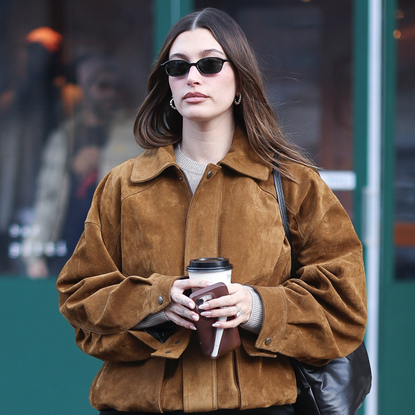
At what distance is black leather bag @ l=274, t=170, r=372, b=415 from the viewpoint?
1.91 m

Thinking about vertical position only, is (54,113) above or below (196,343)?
above

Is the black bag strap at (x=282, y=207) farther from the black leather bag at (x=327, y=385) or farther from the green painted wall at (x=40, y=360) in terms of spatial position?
the green painted wall at (x=40, y=360)

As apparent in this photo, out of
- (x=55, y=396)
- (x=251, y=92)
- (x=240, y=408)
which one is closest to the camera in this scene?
(x=240, y=408)

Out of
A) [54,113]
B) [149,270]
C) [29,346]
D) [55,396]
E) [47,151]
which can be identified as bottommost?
[55,396]

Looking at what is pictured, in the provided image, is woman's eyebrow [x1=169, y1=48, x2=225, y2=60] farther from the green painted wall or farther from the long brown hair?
the green painted wall

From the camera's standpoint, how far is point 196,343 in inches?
72.5

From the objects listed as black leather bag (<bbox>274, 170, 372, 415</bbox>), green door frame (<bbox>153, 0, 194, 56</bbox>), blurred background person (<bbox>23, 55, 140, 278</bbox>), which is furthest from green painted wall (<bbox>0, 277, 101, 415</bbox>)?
black leather bag (<bbox>274, 170, 372, 415</bbox>)

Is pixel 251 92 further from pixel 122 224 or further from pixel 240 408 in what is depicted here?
pixel 240 408

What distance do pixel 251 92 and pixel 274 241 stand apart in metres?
0.49

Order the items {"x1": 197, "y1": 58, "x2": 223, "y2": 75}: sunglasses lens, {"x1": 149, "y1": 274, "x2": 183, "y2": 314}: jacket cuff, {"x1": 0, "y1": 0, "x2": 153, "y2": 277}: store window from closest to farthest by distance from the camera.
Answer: {"x1": 149, "y1": 274, "x2": 183, "y2": 314}: jacket cuff → {"x1": 197, "y1": 58, "x2": 223, "y2": 75}: sunglasses lens → {"x1": 0, "y1": 0, "x2": 153, "y2": 277}: store window

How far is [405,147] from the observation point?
3799 mm

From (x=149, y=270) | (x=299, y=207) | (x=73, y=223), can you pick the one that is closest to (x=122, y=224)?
(x=149, y=270)

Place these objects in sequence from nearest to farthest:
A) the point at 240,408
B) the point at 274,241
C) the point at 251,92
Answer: the point at 240,408 < the point at 274,241 < the point at 251,92

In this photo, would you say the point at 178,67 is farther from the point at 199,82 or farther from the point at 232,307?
the point at 232,307
